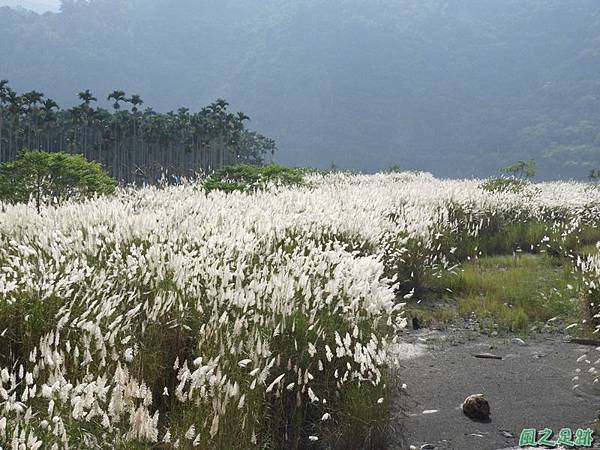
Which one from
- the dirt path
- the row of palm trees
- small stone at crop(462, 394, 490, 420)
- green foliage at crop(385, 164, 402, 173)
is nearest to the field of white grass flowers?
the dirt path

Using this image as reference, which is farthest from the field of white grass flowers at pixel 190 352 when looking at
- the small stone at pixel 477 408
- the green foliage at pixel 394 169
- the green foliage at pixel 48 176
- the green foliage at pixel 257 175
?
the green foliage at pixel 394 169

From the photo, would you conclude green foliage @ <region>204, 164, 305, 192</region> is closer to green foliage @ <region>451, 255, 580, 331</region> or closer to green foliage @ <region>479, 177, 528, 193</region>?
green foliage @ <region>479, 177, 528, 193</region>

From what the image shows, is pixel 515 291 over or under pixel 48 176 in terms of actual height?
under

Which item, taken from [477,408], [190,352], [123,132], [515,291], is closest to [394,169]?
[123,132]

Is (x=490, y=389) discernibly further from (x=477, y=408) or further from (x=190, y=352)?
(x=190, y=352)

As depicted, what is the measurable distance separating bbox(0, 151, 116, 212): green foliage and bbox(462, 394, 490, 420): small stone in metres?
13.8

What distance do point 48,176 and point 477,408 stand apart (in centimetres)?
1485

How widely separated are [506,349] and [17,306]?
15.9 ft

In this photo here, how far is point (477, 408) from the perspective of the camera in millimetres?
4562

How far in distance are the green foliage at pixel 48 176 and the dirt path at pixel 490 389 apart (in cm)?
1245

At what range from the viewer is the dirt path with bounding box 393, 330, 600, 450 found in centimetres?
434

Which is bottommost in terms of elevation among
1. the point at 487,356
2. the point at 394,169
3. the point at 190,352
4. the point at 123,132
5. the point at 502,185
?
the point at 487,356

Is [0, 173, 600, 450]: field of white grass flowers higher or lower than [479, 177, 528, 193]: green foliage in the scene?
lower

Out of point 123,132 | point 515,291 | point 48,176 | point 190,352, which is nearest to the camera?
point 190,352
